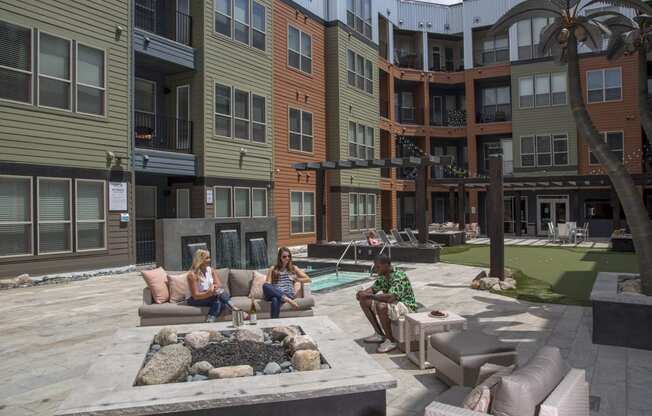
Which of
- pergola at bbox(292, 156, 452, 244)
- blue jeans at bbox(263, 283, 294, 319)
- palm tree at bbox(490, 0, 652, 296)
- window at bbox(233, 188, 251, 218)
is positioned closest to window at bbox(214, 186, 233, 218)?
window at bbox(233, 188, 251, 218)

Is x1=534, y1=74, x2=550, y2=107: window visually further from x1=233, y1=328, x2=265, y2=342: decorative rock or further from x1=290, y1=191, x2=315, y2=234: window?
x1=233, y1=328, x2=265, y2=342: decorative rock

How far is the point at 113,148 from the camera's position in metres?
13.7

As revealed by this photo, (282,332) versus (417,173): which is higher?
(417,173)

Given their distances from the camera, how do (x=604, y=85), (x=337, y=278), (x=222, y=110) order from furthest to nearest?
(x=604, y=85), (x=222, y=110), (x=337, y=278)

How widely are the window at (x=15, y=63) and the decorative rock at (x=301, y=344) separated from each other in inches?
415

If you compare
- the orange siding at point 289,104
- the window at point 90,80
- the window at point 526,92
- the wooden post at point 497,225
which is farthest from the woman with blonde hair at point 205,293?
the window at point 526,92

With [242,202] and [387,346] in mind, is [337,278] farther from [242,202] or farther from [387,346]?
[387,346]

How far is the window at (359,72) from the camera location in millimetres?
24828

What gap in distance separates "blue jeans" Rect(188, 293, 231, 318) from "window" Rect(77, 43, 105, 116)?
28.6 feet

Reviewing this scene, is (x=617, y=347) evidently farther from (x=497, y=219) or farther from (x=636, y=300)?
(x=497, y=219)

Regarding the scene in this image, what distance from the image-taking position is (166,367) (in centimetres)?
392

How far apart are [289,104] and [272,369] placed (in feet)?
58.3

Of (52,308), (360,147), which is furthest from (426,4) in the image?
(52,308)

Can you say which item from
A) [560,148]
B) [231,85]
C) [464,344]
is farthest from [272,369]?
[560,148]
